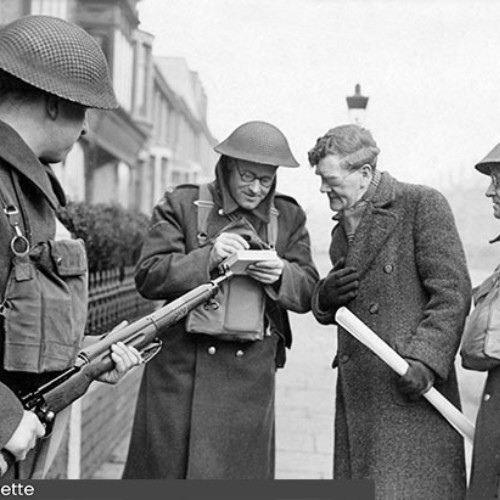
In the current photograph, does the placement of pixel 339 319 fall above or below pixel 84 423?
above

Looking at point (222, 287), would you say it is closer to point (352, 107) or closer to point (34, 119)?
point (34, 119)

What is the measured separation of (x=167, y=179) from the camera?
1351 inches

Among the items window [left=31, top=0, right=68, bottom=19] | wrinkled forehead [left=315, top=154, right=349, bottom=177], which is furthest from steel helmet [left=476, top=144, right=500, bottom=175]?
window [left=31, top=0, right=68, bottom=19]

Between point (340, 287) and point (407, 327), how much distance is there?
30cm

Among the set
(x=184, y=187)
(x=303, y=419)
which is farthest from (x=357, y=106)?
(x=184, y=187)

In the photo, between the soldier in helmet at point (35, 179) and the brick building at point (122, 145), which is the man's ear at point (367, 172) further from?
the soldier in helmet at point (35, 179)

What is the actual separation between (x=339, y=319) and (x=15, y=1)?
5.92 metres

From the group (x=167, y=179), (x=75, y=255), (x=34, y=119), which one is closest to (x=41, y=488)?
(x=75, y=255)

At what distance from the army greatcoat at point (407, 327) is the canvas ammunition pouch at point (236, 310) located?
435 mm

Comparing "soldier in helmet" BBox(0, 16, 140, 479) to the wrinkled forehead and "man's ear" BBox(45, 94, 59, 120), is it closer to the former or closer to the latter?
"man's ear" BBox(45, 94, 59, 120)

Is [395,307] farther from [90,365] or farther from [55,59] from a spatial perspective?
[55,59]

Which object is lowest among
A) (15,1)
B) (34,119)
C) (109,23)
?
(34,119)

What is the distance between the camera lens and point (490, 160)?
3336mm

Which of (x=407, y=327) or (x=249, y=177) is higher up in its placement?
(x=249, y=177)
